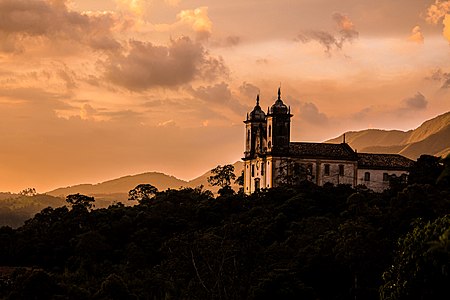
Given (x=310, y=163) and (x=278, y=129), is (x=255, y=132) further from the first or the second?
(x=310, y=163)

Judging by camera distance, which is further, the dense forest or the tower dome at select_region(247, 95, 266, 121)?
the tower dome at select_region(247, 95, 266, 121)

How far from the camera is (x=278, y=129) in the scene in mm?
102375

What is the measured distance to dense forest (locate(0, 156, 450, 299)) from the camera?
47.2 m

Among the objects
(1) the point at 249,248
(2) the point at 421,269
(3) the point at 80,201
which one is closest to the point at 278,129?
(3) the point at 80,201

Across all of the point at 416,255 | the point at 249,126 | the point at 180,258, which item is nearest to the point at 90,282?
the point at 180,258

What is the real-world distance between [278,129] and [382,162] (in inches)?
498

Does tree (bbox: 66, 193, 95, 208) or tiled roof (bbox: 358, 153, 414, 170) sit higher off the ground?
tiled roof (bbox: 358, 153, 414, 170)

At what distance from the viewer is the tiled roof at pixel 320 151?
100188mm

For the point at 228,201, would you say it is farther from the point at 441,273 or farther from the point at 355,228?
the point at 441,273

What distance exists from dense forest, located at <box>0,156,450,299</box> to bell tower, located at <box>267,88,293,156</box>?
640 cm

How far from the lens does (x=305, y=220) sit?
73.6 metres

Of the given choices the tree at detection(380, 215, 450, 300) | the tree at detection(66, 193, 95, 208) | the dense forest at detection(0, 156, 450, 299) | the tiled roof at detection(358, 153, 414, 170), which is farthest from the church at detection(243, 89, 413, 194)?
the tree at detection(380, 215, 450, 300)

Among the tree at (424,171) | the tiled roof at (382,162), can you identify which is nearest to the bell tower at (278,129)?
the tiled roof at (382,162)

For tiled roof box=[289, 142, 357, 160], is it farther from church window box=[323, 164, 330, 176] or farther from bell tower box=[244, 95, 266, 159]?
bell tower box=[244, 95, 266, 159]
